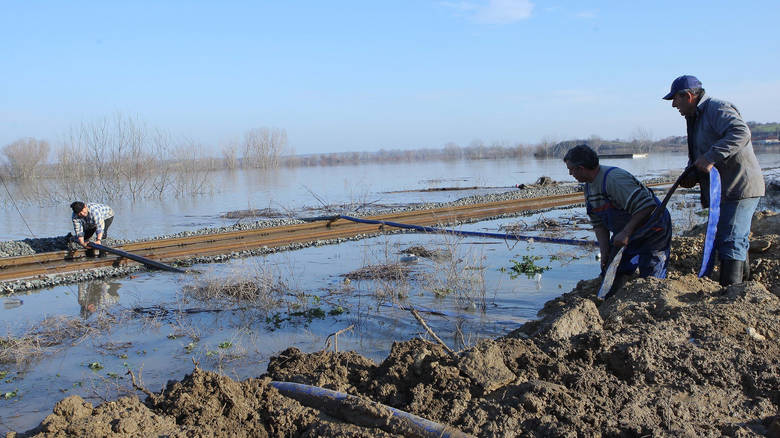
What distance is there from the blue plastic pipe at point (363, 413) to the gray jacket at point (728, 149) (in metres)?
3.08

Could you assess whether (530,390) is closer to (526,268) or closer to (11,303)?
(526,268)

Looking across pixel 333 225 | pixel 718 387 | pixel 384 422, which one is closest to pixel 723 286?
pixel 718 387

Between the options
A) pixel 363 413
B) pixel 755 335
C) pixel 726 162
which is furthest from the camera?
pixel 726 162

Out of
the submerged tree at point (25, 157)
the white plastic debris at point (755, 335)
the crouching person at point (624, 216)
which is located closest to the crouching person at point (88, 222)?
the crouching person at point (624, 216)

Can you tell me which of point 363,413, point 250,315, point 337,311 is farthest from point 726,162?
point 250,315

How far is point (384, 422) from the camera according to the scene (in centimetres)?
296

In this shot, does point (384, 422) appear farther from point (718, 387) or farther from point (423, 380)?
point (718, 387)

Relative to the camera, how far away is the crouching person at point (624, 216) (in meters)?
4.68

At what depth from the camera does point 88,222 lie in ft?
36.8

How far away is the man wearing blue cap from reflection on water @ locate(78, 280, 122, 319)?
23.2 ft

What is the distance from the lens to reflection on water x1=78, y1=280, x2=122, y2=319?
788cm

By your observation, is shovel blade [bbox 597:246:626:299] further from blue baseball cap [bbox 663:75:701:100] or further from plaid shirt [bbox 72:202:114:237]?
plaid shirt [bbox 72:202:114:237]

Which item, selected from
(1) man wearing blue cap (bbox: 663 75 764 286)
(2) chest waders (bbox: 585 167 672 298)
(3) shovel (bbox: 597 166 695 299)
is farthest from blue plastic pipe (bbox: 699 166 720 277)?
(2) chest waders (bbox: 585 167 672 298)

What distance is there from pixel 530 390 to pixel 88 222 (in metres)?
10.4
